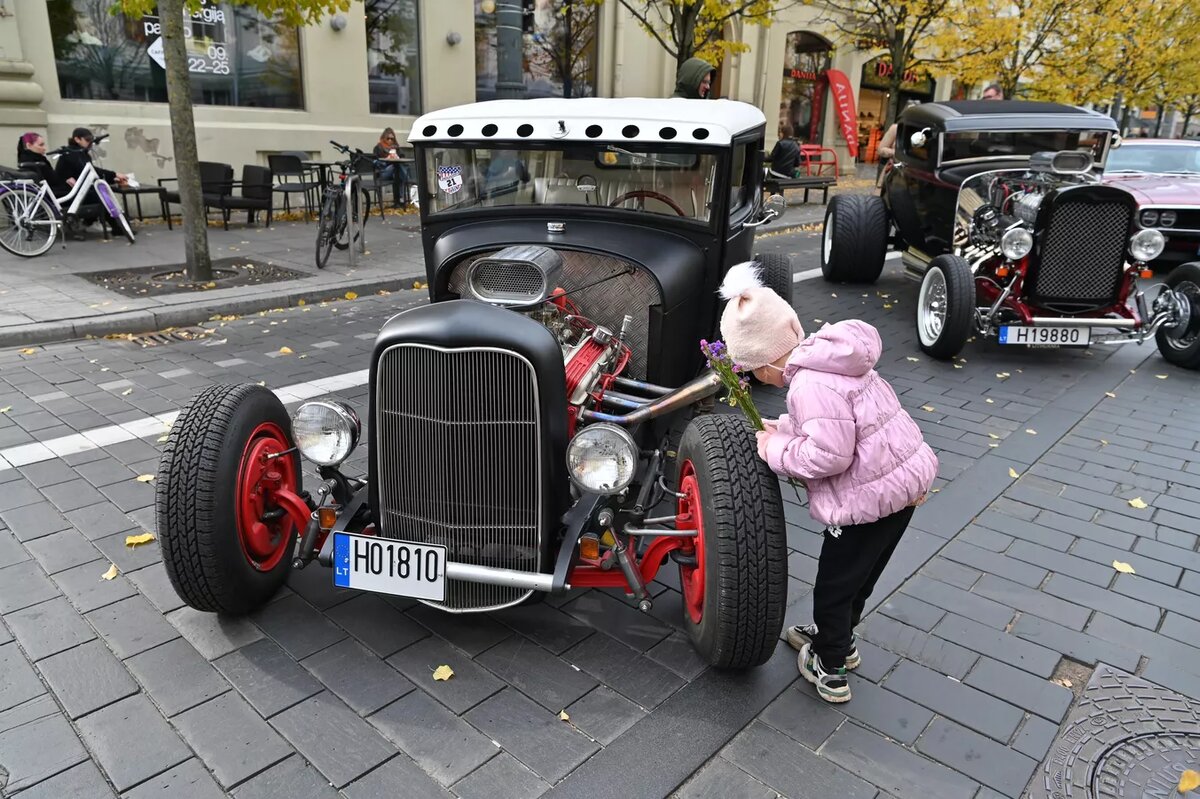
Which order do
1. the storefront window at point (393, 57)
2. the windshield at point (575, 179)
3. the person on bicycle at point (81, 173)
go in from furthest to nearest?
1. the storefront window at point (393, 57)
2. the person on bicycle at point (81, 173)
3. the windshield at point (575, 179)

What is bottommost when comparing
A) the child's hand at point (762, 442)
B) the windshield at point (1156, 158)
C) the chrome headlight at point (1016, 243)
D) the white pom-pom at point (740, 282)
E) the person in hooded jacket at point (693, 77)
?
the child's hand at point (762, 442)

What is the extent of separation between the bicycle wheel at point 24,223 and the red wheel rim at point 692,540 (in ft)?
32.0

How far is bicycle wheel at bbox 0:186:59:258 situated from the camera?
9.59 metres

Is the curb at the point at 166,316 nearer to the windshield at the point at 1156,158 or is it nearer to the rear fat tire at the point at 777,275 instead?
the rear fat tire at the point at 777,275

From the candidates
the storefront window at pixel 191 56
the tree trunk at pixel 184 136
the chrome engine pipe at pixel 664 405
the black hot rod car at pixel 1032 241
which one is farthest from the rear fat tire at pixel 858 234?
the storefront window at pixel 191 56

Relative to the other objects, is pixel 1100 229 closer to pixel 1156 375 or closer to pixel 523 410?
pixel 1156 375

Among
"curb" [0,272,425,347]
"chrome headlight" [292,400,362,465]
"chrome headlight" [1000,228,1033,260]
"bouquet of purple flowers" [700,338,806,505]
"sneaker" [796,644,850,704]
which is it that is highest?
"chrome headlight" [1000,228,1033,260]

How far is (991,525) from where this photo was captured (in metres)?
4.30

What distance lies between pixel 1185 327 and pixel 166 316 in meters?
9.10

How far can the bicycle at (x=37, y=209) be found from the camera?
31.5 ft

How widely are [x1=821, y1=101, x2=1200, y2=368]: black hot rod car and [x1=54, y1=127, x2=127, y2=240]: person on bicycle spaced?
10.1m

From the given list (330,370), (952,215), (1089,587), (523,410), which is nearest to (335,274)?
(330,370)

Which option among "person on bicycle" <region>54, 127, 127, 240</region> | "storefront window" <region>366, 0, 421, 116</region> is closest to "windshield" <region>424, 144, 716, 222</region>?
"person on bicycle" <region>54, 127, 127, 240</region>

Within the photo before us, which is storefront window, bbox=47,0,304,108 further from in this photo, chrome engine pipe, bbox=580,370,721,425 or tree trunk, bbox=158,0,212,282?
chrome engine pipe, bbox=580,370,721,425
